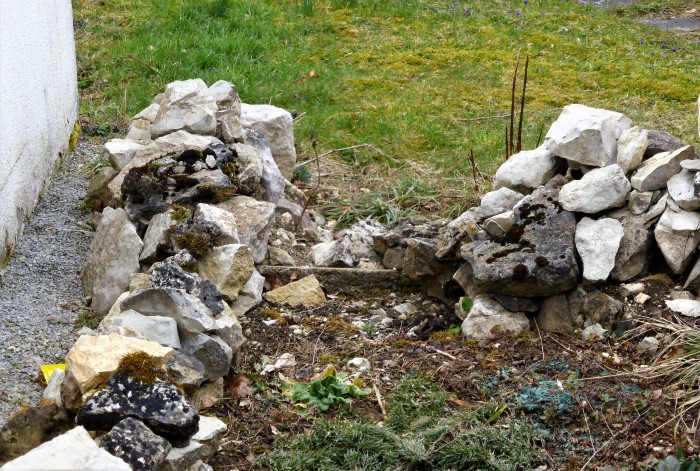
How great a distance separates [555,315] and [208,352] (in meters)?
1.88

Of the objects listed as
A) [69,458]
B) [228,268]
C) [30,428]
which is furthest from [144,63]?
[69,458]

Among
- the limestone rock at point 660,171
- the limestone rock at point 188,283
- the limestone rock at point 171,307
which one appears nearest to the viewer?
the limestone rock at point 171,307

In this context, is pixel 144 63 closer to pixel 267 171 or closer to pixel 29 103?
pixel 29 103

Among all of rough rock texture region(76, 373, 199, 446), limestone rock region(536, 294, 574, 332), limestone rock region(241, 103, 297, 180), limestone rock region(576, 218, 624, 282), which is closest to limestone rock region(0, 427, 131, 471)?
rough rock texture region(76, 373, 199, 446)

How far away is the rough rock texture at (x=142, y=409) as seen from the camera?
11.3ft

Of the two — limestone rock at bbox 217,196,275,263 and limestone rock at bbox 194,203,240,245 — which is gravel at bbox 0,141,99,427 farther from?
limestone rock at bbox 217,196,275,263

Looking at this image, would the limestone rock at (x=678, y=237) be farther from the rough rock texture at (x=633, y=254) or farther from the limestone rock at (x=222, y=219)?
the limestone rock at (x=222, y=219)

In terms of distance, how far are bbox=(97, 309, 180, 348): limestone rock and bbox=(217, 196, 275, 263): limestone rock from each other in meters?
1.37

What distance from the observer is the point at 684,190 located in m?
4.98

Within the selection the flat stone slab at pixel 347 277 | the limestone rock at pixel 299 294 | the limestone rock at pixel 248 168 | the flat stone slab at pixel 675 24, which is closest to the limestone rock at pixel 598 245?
the flat stone slab at pixel 347 277

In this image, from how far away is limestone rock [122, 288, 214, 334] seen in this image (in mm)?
4293

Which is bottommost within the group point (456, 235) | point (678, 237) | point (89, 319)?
point (89, 319)

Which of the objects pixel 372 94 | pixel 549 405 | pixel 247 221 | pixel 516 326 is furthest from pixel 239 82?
pixel 549 405

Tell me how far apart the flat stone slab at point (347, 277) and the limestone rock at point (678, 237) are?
159cm
